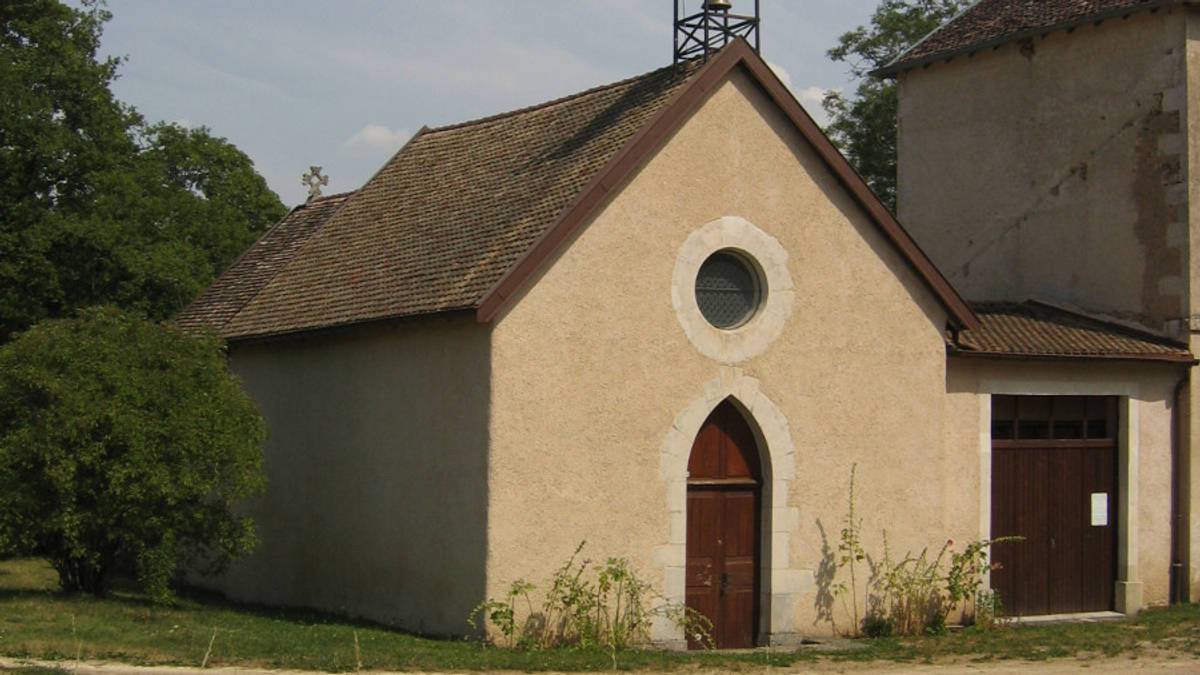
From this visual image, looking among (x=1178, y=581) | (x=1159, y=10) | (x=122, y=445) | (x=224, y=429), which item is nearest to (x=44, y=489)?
(x=122, y=445)

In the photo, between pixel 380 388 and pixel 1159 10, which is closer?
pixel 380 388

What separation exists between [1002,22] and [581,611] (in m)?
13.6

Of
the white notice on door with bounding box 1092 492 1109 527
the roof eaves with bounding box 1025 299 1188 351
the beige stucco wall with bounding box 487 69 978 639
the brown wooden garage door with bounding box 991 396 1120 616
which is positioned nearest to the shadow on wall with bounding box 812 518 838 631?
the beige stucco wall with bounding box 487 69 978 639

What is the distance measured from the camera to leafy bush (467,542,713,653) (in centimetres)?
1583

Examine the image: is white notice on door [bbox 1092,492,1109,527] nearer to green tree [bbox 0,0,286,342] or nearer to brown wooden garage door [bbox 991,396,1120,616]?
brown wooden garage door [bbox 991,396,1120,616]

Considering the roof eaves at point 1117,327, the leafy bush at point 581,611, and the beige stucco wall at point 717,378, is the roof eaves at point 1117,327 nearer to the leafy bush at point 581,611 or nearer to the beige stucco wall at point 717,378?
the beige stucco wall at point 717,378

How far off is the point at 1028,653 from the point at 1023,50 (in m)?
11.2

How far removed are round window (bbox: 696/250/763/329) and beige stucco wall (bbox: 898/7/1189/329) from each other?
721 cm

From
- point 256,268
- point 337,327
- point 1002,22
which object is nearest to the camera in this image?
point 337,327

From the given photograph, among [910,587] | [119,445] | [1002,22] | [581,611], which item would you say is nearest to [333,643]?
[581,611]

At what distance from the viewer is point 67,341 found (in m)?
17.6

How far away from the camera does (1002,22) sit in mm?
24422

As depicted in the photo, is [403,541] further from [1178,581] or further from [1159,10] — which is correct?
[1159,10]

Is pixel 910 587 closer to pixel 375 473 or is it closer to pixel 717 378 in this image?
pixel 717 378
